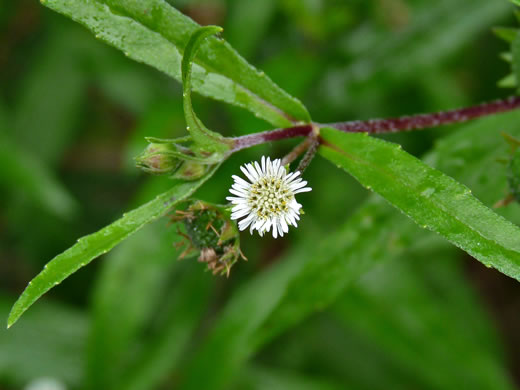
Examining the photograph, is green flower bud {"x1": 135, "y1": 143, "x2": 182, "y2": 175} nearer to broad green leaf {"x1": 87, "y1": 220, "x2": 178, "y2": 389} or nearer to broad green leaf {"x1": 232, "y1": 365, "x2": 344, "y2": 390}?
broad green leaf {"x1": 87, "y1": 220, "x2": 178, "y2": 389}

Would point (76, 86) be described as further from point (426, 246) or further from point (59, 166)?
point (426, 246)

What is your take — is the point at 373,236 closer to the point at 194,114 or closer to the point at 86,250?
the point at 194,114

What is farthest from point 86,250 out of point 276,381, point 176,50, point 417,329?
point 417,329

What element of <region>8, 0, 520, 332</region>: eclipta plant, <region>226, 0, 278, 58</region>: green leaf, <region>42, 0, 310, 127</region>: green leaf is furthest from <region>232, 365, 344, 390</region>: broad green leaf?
<region>42, 0, 310, 127</region>: green leaf

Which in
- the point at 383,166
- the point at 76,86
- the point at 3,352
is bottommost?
the point at 3,352

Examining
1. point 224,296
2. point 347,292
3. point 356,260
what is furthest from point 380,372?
point 356,260

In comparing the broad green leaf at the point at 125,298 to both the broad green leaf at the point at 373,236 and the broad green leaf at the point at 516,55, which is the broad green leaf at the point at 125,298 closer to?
the broad green leaf at the point at 373,236
